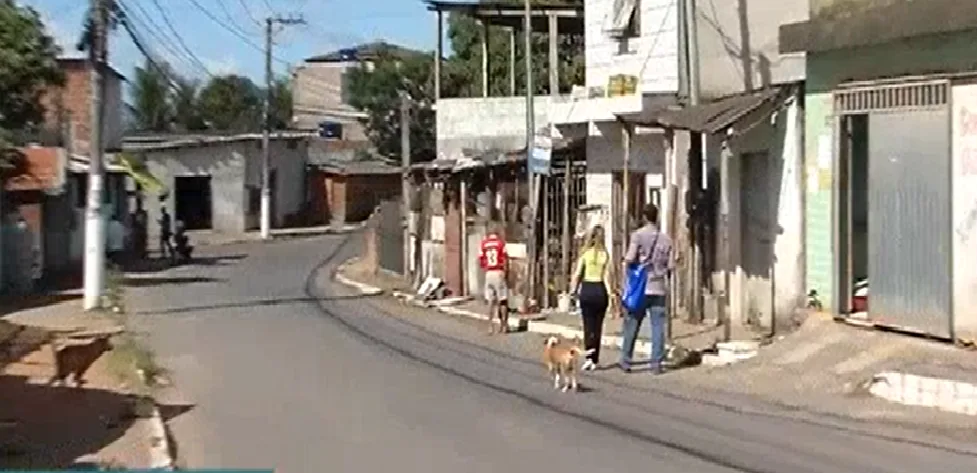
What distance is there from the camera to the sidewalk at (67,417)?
550 inches

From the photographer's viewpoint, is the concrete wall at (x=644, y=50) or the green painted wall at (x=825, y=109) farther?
the concrete wall at (x=644, y=50)

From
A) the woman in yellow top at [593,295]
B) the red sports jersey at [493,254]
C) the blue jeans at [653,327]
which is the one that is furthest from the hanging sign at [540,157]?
the blue jeans at [653,327]

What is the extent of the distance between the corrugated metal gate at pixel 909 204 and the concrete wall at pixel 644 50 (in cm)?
859

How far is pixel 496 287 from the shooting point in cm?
2806

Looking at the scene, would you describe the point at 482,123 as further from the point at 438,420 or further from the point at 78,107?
the point at 438,420

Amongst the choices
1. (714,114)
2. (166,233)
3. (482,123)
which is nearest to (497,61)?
(166,233)

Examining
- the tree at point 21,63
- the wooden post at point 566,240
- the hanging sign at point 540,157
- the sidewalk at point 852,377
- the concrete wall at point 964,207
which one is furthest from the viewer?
the tree at point 21,63

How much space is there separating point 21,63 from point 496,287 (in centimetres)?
2479

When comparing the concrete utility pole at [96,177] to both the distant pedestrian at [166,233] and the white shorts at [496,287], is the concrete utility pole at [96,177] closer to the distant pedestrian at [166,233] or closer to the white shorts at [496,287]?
the white shorts at [496,287]

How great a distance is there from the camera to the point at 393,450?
13.8 meters

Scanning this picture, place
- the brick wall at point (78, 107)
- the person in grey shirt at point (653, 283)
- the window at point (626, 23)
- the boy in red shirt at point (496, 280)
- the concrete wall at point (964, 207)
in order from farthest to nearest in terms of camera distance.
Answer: the brick wall at point (78, 107), the window at point (626, 23), the boy in red shirt at point (496, 280), the person in grey shirt at point (653, 283), the concrete wall at point (964, 207)

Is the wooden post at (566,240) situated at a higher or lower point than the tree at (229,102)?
lower

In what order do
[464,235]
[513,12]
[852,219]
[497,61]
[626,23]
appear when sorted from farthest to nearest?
[497,61] < [513,12] < [464,235] < [626,23] < [852,219]

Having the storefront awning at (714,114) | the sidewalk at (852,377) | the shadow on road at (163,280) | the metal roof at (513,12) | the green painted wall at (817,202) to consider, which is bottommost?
the shadow on road at (163,280)
